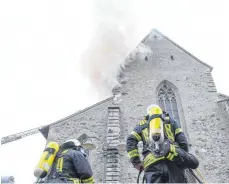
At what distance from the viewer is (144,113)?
12.1 meters

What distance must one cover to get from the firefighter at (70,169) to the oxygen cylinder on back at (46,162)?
0.30 ft

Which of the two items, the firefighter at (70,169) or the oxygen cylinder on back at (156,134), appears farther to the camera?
the firefighter at (70,169)

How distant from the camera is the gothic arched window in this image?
12.6 m

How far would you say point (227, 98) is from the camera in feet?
42.6

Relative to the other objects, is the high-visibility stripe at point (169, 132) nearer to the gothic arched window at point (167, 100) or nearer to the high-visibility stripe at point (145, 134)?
the high-visibility stripe at point (145, 134)

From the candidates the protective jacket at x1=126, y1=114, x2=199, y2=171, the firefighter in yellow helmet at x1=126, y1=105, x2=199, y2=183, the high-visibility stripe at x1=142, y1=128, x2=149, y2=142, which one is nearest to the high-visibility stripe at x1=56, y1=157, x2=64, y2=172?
the protective jacket at x1=126, y1=114, x2=199, y2=171

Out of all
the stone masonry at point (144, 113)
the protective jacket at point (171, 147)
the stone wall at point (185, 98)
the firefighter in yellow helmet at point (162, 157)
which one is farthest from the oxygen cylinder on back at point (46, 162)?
the stone wall at point (185, 98)

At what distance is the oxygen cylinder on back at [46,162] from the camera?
4137mm

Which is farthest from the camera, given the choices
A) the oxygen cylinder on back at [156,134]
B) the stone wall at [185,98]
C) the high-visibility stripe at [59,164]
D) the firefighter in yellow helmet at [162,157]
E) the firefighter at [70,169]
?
the stone wall at [185,98]

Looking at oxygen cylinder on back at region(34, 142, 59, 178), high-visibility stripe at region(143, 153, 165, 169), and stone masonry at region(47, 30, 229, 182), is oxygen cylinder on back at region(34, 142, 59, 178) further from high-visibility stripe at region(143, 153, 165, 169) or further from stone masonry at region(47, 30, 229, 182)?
stone masonry at region(47, 30, 229, 182)

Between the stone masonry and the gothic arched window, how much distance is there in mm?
216

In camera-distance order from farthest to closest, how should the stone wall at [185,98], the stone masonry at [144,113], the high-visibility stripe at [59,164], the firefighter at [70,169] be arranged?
the stone wall at [185,98] < the stone masonry at [144,113] < the high-visibility stripe at [59,164] < the firefighter at [70,169]

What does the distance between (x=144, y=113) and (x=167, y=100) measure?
1.74 meters

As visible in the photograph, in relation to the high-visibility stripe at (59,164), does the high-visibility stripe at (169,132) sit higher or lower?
higher
